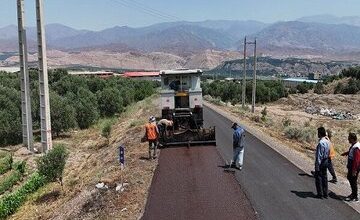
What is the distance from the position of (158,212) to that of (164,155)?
24.8 ft

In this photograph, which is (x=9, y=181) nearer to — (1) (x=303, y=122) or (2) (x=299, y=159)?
(2) (x=299, y=159)

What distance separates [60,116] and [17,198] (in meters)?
20.8

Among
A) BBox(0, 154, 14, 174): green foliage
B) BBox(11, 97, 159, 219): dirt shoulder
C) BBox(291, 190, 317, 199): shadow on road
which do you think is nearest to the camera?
BBox(11, 97, 159, 219): dirt shoulder

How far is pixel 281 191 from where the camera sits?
14.4 metres

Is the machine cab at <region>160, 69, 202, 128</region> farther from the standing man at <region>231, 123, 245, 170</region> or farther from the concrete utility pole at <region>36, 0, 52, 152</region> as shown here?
the concrete utility pole at <region>36, 0, 52, 152</region>

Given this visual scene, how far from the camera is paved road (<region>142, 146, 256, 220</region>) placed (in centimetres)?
1230

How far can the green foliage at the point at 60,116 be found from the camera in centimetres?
3919

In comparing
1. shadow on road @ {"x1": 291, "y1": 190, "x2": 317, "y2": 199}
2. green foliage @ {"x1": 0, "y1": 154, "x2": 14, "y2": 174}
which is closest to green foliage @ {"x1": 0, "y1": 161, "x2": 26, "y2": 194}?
green foliage @ {"x1": 0, "y1": 154, "x2": 14, "y2": 174}

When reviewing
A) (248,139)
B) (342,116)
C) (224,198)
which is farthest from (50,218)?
(342,116)

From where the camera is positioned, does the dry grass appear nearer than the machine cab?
No

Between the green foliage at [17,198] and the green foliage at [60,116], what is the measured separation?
17.7 meters

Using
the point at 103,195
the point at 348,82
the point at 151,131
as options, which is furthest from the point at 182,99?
the point at 348,82

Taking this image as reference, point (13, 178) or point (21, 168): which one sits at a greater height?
point (21, 168)

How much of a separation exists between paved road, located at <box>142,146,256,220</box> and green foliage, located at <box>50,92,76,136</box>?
21.9m
